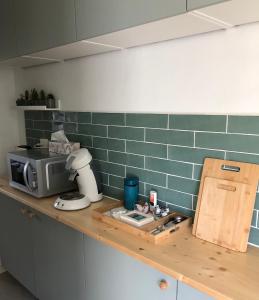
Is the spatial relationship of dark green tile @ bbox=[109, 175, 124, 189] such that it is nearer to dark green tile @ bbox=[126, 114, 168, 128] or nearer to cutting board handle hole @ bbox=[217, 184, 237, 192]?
dark green tile @ bbox=[126, 114, 168, 128]

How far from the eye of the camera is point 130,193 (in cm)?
168

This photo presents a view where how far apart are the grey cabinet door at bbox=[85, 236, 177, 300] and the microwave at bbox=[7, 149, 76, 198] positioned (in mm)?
564

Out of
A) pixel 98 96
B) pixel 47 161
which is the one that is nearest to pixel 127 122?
pixel 98 96

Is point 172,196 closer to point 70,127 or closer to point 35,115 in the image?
point 70,127

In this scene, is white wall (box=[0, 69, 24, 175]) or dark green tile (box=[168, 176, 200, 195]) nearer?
dark green tile (box=[168, 176, 200, 195])

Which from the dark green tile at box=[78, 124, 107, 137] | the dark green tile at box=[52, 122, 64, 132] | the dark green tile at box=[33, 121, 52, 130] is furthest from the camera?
the dark green tile at box=[33, 121, 52, 130]

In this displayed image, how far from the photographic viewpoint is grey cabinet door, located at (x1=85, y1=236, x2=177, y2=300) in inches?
47.6

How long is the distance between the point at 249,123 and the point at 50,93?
5.24 feet

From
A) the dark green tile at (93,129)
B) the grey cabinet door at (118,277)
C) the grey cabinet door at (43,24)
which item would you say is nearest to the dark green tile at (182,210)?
the grey cabinet door at (118,277)

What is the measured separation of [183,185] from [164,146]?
236 mm

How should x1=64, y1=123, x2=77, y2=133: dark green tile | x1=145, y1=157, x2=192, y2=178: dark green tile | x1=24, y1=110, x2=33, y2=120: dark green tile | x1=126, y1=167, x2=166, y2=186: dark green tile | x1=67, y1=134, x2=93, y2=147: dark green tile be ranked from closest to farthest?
x1=145, y1=157, x2=192, y2=178: dark green tile
x1=126, y1=167, x2=166, y2=186: dark green tile
x1=67, y1=134, x2=93, y2=147: dark green tile
x1=64, y1=123, x2=77, y2=133: dark green tile
x1=24, y1=110, x2=33, y2=120: dark green tile

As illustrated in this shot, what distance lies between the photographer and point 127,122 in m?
1.77

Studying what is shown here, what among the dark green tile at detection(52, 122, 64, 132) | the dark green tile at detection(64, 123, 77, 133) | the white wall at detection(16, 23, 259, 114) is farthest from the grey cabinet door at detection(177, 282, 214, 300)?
the dark green tile at detection(52, 122, 64, 132)

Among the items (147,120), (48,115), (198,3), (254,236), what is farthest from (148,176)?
(48,115)
